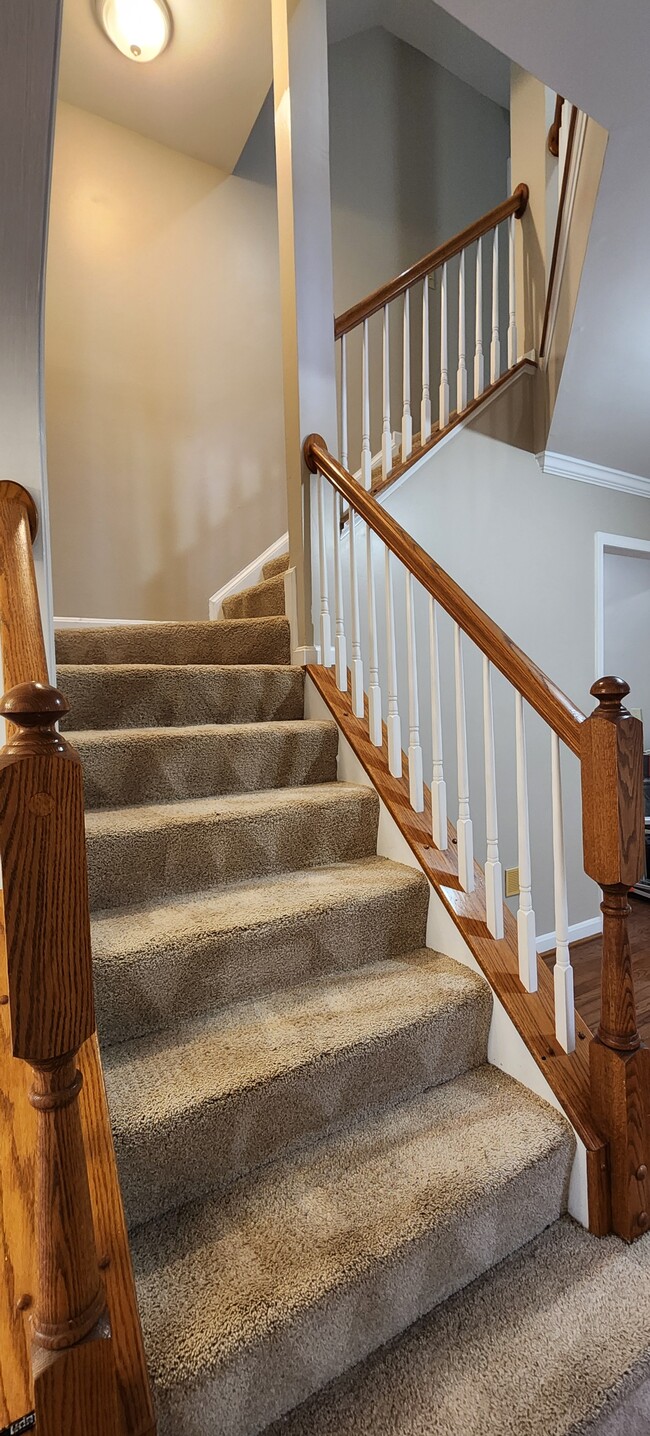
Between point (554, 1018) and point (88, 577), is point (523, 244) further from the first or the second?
point (554, 1018)

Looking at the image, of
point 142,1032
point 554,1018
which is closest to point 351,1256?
point 142,1032

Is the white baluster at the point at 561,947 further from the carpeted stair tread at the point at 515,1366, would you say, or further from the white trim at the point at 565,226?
the white trim at the point at 565,226

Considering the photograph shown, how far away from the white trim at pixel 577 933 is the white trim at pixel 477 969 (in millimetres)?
1608

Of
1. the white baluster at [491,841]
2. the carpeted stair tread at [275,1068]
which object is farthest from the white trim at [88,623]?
the carpeted stair tread at [275,1068]

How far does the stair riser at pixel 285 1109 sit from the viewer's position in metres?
1.00

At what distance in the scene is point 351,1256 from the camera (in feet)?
3.13

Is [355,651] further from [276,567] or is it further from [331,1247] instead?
[331,1247]

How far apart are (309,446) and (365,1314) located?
7.12 feet

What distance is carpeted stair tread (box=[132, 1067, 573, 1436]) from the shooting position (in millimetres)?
835

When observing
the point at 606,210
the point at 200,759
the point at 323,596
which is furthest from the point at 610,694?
the point at 606,210

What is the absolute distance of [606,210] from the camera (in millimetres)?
2109

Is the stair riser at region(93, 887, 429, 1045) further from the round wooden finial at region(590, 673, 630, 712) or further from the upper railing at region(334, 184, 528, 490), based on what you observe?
the upper railing at region(334, 184, 528, 490)

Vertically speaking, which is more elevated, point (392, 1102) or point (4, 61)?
point (4, 61)

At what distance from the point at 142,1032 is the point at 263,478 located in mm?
2927
